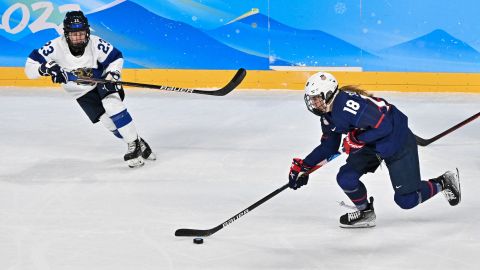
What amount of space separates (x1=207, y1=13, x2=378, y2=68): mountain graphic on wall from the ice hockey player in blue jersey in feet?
12.7

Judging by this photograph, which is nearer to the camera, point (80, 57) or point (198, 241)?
point (198, 241)

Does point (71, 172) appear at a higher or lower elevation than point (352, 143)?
lower

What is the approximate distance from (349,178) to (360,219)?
19 centimetres

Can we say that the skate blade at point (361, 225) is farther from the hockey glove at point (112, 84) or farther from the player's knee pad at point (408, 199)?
the hockey glove at point (112, 84)

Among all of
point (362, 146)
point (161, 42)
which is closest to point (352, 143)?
point (362, 146)

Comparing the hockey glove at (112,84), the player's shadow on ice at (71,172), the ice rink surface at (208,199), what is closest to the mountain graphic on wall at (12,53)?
the ice rink surface at (208,199)

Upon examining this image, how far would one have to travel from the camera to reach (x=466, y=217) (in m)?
3.66

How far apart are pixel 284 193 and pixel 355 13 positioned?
359 centimetres

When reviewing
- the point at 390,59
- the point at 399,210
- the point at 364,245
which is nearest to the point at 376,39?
the point at 390,59

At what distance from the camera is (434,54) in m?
7.29

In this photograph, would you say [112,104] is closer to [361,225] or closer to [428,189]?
[361,225]

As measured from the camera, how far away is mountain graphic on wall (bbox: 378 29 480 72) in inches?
285

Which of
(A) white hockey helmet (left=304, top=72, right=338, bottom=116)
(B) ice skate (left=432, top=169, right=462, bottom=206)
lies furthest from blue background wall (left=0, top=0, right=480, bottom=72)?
(A) white hockey helmet (left=304, top=72, right=338, bottom=116)

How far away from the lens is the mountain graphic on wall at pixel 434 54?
7.25 meters
